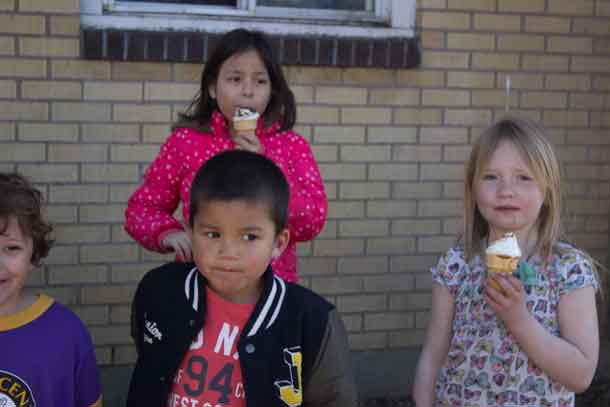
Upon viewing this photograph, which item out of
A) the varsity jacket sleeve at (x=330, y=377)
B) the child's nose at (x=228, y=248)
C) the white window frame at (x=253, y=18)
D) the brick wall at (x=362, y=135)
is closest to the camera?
the child's nose at (x=228, y=248)

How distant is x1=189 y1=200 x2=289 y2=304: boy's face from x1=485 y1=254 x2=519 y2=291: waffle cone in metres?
0.66

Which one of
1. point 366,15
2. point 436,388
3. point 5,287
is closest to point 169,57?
point 366,15

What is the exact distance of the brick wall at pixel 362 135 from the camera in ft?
13.5

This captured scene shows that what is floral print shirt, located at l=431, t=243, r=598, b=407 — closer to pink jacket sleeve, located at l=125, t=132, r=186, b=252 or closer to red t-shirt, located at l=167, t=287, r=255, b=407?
red t-shirt, located at l=167, t=287, r=255, b=407

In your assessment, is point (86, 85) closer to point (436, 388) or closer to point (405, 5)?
point (405, 5)

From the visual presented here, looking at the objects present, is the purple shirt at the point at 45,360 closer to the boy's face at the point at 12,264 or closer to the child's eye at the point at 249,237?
the boy's face at the point at 12,264

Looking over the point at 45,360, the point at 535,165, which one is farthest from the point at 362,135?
the point at 45,360

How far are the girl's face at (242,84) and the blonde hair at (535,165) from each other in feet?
2.43

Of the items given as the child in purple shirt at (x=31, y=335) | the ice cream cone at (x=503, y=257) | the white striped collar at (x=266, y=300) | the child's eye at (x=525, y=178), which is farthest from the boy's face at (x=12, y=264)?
the child's eye at (x=525, y=178)

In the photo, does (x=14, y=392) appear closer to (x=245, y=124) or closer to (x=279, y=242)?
(x=279, y=242)

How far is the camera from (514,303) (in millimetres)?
2422

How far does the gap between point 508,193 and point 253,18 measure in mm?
2357

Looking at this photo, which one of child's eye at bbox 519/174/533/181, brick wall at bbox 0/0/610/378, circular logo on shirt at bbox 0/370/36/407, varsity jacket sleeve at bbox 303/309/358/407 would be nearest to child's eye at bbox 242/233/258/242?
varsity jacket sleeve at bbox 303/309/358/407

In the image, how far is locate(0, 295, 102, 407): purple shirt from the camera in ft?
7.75
